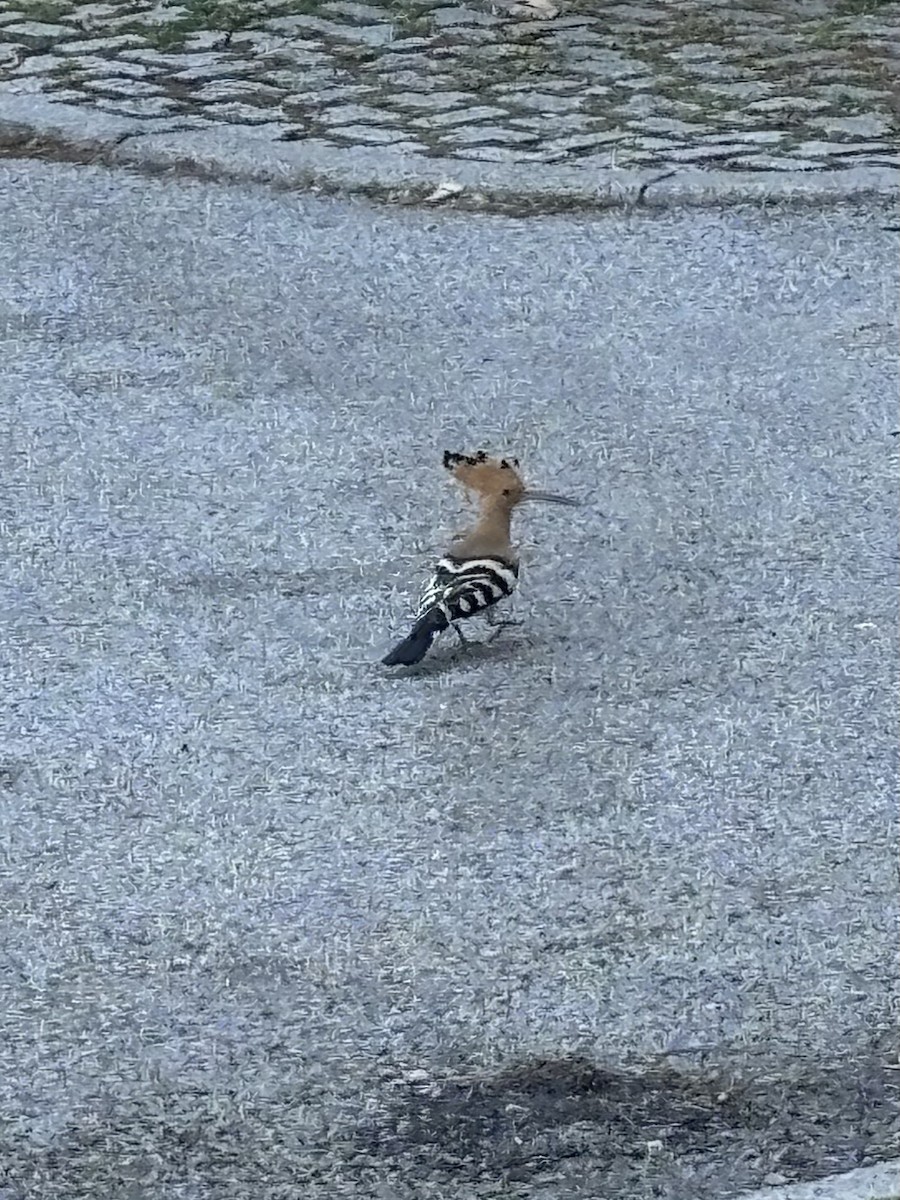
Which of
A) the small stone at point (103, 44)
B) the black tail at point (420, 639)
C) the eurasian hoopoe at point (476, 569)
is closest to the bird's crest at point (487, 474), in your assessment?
the eurasian hoopoe at point (476, 569)

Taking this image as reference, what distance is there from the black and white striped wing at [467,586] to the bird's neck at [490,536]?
0.05m

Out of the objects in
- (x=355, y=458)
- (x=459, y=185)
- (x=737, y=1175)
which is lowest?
(x=737, y=1175)

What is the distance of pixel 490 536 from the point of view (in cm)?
473

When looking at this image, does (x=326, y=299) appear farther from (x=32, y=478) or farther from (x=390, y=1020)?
(x=390, y=1020)

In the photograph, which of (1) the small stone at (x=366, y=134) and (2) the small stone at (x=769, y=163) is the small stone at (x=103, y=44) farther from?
(2) the small stone at (x=769, y=163)

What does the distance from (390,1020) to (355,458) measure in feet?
7.76

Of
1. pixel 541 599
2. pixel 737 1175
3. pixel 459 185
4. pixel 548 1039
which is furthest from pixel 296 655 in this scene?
pixel 459 185

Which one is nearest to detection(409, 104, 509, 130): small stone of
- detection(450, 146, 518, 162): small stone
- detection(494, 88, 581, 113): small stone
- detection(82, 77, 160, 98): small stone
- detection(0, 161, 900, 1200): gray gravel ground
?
detection(494, 88, 581, 113): small stone

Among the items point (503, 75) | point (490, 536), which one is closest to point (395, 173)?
point (503, 75)

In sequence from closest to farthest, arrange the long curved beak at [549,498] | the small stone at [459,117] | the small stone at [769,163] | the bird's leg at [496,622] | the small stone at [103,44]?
1. the bird's leg at [496,622]
2. the long curved beak at [549,498]
3. the small stone at [769,163]
4. the small stone at [459,117]
5. the small stone at [103,44]

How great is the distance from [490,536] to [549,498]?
0.46 meters

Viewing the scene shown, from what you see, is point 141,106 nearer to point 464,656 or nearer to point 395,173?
point 395,173

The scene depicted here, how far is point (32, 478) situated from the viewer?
17.8 feet

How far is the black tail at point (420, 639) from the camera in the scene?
14.4ft
